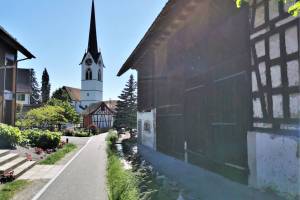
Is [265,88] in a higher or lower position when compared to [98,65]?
lower

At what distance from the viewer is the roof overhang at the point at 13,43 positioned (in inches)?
654

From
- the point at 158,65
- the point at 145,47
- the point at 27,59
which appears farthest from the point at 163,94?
the point at 27,59

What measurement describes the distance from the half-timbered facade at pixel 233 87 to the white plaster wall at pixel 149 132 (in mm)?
2908

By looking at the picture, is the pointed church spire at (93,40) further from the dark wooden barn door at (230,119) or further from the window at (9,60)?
the dark wooden barn door at (230,119)

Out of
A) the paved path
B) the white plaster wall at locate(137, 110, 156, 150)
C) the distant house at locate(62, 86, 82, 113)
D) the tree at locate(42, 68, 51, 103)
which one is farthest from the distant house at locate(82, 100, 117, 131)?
the paved path

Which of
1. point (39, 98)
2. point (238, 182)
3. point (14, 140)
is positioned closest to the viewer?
point (238, 182)

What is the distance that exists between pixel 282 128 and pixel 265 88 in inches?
39.0

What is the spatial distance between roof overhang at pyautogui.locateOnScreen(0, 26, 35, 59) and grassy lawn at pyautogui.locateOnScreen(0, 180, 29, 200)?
9.40m

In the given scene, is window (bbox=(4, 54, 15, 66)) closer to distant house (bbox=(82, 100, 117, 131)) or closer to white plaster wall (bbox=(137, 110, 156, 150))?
white plaster wall (bbox=(137, 110, 156, 150))

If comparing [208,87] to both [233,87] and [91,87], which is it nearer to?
[233,87]

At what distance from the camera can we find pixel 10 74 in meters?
19.7

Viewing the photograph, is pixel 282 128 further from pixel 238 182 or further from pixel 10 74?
pixel 10 74

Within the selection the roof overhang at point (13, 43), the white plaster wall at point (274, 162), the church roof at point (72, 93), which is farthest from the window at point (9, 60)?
the church roof at point (72, 93)

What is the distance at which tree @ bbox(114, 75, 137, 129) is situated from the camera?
3631cm
